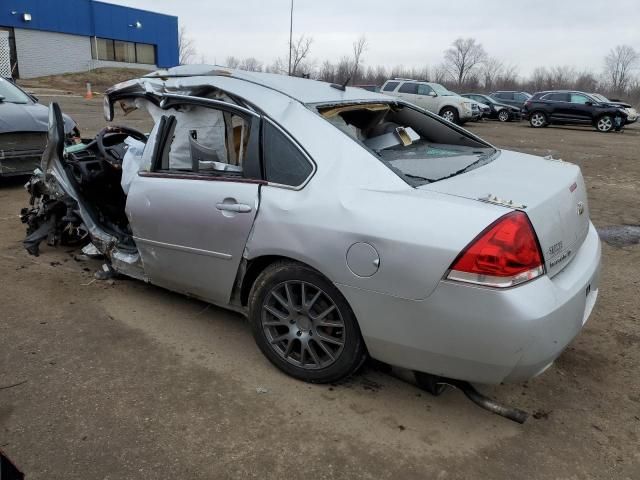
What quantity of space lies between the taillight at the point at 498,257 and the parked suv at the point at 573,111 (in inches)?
901

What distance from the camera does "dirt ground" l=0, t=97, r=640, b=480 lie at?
2361 mm

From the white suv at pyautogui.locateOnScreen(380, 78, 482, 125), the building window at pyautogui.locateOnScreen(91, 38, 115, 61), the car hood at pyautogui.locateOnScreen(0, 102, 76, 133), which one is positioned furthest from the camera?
the building window at pyautogui.locateOnScreen(91, 38, 115, 61)

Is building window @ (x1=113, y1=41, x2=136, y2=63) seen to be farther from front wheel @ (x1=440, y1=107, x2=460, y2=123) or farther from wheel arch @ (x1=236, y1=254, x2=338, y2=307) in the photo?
wheel arch @ (x1=236, y1=254, x2=338, y2=307)

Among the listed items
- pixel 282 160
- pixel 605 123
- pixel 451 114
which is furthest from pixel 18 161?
pixel 605 123

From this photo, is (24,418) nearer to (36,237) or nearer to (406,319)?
(406,319)

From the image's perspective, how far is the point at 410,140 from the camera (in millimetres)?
3602

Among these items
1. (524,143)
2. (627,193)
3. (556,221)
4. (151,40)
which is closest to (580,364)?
(556,221)

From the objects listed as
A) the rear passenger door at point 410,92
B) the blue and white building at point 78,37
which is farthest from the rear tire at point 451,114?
the blue and white building at point 78,37

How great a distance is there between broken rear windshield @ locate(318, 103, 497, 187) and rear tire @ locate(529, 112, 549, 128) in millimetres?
21832

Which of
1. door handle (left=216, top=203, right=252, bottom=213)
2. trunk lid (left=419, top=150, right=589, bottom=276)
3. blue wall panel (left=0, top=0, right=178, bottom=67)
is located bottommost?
door handle (left=216, top=203, right=252, bottom=213)

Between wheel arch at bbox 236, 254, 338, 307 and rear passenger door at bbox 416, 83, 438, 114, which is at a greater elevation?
rear passenger door at bbox 416, 83, 438, 114

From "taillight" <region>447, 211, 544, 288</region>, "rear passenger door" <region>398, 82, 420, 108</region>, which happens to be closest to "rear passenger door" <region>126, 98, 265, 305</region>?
"taillight" <region>447, 211, 544, 288</region>

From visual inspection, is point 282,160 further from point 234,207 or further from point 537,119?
point 537,119

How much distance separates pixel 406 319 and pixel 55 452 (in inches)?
67.0
